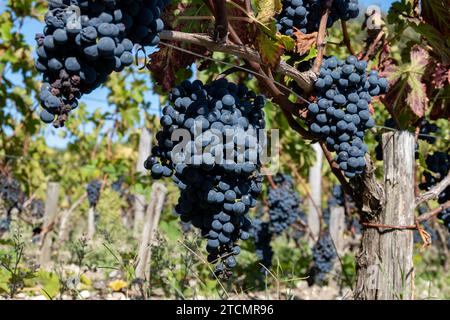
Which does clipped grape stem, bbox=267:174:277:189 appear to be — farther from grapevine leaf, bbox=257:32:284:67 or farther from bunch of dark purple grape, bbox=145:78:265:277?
grapevine leaf, bbox=257:32:284:67

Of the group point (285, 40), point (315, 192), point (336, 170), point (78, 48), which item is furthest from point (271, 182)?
point (78, 48)

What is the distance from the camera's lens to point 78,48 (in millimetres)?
1188

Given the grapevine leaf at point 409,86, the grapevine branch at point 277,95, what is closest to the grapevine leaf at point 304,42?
the grapevine branch at point 277,95

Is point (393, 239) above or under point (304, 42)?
under

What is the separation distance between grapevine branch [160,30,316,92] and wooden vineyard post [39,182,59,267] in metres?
3.55

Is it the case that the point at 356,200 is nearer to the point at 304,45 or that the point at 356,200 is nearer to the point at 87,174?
the point at 304,45

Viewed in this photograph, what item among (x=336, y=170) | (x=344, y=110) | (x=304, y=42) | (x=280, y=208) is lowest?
(x=280, y=208)

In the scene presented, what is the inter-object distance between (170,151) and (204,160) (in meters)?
0.18

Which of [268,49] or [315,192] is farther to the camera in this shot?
[315,192]

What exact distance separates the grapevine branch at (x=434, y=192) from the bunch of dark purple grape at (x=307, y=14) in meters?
0.91

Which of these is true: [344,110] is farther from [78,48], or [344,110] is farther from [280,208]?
[280,208]

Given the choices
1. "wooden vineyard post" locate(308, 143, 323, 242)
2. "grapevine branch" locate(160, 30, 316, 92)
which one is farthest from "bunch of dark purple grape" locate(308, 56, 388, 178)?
"wooden vineyard post" locate(308, 143, 323, 242)

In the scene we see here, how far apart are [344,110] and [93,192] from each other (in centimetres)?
555

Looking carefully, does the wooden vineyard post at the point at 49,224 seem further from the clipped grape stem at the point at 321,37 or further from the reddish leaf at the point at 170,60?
the clipped grape stem at the point at 321,37
